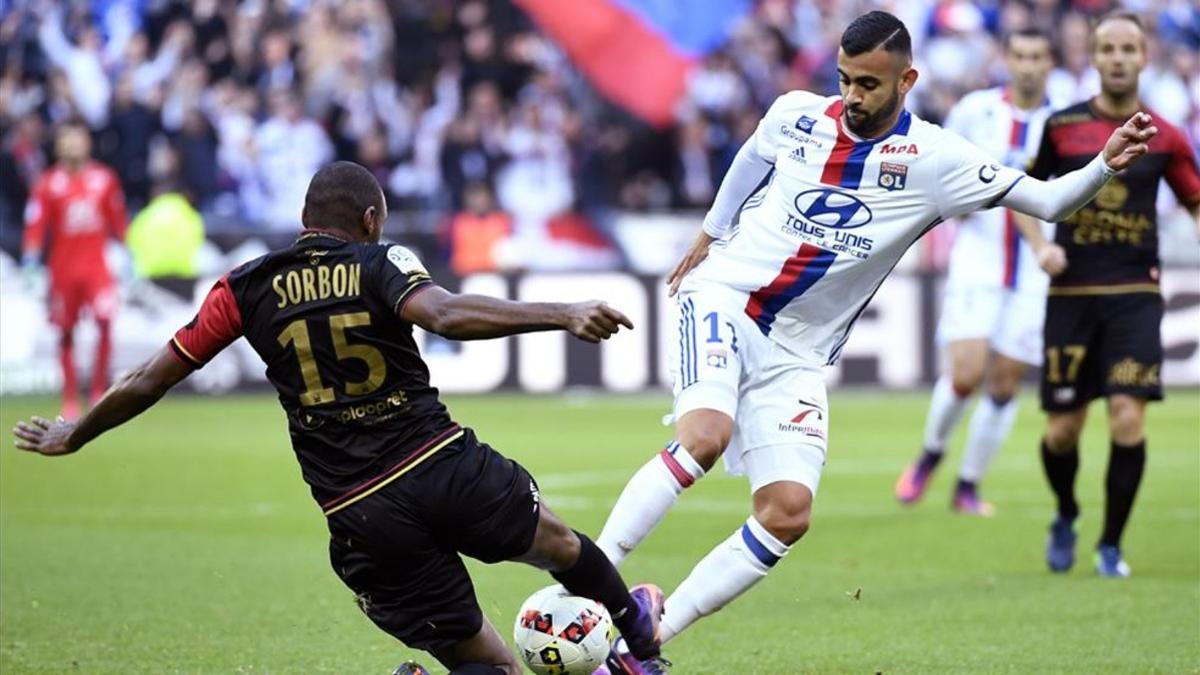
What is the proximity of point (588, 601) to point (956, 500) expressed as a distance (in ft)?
20.1

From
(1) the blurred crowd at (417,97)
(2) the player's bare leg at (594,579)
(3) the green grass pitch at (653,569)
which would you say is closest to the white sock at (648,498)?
(2) the player's bare leg at (594,579)

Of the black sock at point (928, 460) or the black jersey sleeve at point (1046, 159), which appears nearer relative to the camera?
the black jersey sleeve at point (1046, 159)

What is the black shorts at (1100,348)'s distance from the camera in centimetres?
919

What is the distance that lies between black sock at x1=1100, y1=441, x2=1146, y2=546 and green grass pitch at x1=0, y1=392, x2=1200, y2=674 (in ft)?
0.94

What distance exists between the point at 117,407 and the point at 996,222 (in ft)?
23.0

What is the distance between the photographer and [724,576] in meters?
6.52

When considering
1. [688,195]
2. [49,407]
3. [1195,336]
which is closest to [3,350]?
[49,407]

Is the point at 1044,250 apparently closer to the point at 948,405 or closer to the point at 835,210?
the point at 835,210

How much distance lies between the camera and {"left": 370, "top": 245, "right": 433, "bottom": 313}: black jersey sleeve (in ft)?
18.4

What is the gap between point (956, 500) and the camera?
12.0m

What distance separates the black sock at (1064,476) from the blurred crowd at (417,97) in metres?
12.9

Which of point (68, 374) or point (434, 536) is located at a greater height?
point (434, 536)

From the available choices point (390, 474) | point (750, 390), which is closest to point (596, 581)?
point (390, 474)

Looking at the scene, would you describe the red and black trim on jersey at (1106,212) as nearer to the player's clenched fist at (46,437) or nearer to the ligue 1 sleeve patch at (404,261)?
the ligue 1 sleeve patch at (404,261)
